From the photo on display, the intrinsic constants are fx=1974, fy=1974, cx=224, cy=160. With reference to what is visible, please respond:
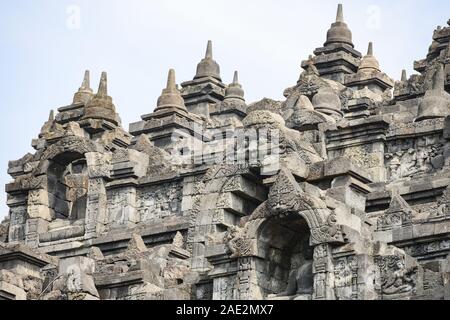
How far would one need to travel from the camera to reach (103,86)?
2446 inches

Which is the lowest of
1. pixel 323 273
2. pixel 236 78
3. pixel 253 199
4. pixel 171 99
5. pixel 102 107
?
pixel 323 273


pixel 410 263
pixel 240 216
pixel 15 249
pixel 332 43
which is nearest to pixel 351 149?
pixel 240 216

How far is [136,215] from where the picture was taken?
52625 millimetres

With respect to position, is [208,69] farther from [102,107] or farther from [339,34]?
[102,107]

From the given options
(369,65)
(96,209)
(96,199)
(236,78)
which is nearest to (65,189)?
A: (96,199)

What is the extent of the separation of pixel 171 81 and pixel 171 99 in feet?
3.54

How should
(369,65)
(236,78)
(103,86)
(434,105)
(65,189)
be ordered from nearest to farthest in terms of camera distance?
(434,105) < (65,189) < (103,86) < (369,65) < (236,78)

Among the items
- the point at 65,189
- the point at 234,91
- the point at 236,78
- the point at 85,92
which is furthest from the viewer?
the point at 236,78

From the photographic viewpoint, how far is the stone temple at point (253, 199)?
39094mm

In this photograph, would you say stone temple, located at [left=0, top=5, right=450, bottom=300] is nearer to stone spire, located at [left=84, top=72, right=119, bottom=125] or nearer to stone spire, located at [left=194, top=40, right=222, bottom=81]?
stone spire, located at [left=84, top=72, right=119, bottom=125]

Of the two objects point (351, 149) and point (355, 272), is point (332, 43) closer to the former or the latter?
point (351, 149)

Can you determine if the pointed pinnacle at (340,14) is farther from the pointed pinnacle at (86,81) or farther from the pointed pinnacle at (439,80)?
the pointed pinnacle at (439,80)

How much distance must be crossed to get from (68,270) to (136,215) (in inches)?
414

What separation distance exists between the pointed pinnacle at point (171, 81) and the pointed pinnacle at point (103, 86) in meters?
3.91
